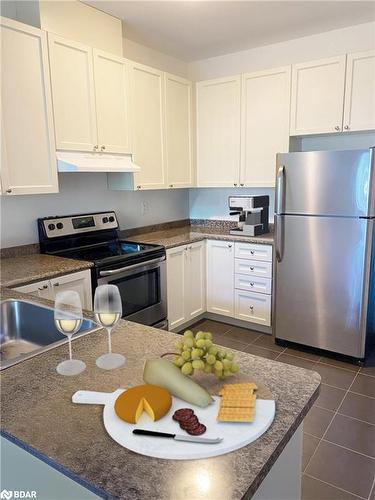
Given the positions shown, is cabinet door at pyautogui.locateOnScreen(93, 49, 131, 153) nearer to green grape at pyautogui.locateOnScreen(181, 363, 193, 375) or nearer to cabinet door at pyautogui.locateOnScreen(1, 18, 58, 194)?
cabinet door at pyautogui.locateOnScreen(1, 18, 58, 194)

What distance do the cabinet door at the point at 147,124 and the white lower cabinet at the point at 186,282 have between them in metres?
0.67

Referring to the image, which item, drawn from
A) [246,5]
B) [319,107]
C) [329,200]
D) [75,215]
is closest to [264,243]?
[329,200]

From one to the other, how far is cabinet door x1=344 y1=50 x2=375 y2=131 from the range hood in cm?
178

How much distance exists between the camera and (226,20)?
2.90m

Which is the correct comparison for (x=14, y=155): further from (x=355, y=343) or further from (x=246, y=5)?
(x=355, y=343)

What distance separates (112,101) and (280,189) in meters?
1.48

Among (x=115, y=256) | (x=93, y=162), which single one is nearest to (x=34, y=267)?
(x=115, y=256)

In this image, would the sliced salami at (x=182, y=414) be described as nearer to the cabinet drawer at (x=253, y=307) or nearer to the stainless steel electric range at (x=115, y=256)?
the stainless steel electric range at (x=115, y=256)

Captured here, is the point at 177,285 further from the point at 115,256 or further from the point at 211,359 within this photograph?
the point at 211,359

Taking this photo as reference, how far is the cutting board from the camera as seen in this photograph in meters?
0.73

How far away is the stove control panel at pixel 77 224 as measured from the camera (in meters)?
2.75

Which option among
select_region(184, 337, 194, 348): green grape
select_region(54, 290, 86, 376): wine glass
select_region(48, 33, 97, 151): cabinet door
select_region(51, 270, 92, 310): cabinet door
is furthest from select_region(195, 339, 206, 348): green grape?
select_region(48, 33, 97, 151): cabinet door

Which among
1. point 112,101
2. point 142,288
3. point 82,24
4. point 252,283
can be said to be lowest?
point 252,283

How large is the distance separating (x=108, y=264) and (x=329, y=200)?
1683 mm
